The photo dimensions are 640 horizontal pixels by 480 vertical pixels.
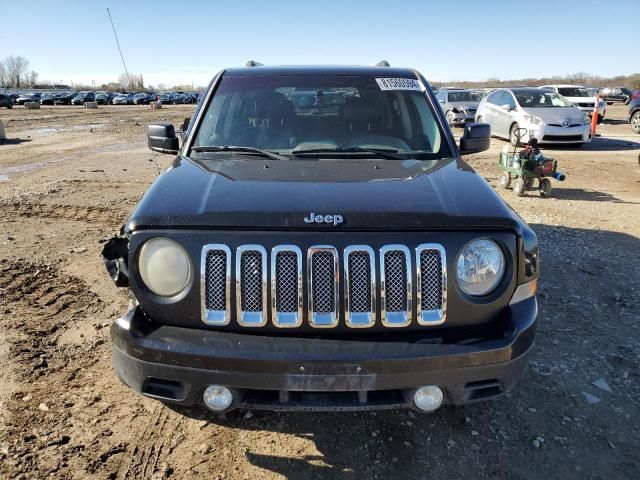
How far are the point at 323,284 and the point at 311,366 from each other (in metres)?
0.34

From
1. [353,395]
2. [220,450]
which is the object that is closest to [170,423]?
[220,450]

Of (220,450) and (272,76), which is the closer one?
(220,450)

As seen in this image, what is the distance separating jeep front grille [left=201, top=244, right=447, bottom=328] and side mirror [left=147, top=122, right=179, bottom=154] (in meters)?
2.06

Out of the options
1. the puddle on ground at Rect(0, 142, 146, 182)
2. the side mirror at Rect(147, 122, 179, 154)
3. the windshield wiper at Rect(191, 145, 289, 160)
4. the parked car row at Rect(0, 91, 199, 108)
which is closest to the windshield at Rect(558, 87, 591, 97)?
the puddle on ground at Rect(0, 142, 146, 182)

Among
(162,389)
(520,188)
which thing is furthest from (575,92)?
(162,389)

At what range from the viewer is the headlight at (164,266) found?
89.4 inches

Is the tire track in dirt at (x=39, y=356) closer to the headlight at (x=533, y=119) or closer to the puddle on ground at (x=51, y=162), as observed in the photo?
the puddle on ground at (x=51, y=162)

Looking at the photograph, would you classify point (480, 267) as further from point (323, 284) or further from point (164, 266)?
point (164, 266)

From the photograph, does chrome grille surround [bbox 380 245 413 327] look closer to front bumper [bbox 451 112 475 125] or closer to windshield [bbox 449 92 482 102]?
front bumper [bbox 451 112 475 125]

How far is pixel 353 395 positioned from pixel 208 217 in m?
1.02

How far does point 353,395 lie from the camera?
7.42 ft

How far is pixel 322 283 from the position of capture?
2193 mm

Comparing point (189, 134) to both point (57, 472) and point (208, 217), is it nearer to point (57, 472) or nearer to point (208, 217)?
point (208, 217)

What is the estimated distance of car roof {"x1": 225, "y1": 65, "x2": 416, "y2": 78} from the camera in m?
3.89
